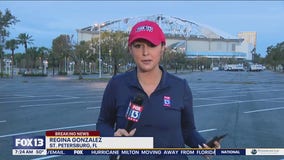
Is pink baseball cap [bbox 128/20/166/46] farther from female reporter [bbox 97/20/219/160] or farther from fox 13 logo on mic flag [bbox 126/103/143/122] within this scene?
fox 13 logo on mic flag [bbox 126/103/143/122]

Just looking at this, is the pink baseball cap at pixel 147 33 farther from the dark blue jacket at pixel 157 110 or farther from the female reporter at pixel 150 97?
the dark blue jacket at pixel 157 110

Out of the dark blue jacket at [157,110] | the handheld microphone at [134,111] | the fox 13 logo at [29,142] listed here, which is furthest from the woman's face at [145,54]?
the fox 13 logo at [29,142]

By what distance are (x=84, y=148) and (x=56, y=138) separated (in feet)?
0.54

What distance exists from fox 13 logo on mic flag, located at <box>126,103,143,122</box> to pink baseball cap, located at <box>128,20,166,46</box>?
0.43 m

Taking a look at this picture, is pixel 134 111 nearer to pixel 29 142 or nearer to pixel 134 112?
pixel 134 112

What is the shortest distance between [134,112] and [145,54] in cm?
42

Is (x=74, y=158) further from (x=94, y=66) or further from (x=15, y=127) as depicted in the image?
(x=94, y=66)

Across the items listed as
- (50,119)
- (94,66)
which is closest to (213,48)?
(94,66)

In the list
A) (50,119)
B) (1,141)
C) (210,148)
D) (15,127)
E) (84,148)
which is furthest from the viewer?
(50,119)

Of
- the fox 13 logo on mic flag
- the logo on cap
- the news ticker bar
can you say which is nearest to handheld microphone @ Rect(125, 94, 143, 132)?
the fox 13 logo on mic flag

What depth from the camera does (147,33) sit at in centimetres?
257

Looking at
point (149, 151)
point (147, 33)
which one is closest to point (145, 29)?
point (147, 33)

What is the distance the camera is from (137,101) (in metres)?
2.40

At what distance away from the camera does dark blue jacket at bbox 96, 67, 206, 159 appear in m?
2.60
